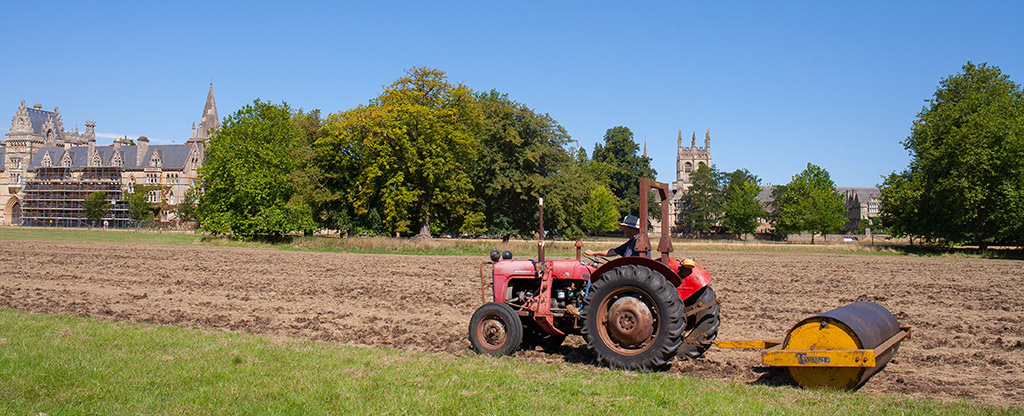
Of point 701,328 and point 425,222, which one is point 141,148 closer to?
point 425,222

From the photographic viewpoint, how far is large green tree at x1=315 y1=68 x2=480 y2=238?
4119 cm

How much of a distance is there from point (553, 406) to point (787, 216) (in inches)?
2886

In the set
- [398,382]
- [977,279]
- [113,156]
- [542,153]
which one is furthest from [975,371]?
[113,156]

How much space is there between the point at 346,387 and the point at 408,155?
35.0 metres

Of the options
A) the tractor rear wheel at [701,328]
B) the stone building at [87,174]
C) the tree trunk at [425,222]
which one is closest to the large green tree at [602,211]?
the tree trunk at [425,222]

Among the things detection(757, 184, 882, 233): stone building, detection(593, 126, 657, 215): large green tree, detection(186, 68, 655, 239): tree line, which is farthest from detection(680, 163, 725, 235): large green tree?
detection(186, 68, 655, 239): tree line

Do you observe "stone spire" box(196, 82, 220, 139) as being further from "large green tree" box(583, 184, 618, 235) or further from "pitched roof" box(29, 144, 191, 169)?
"large green tree" box(583, 184, 618, 235)

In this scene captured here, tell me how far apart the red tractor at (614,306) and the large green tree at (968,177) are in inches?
1478

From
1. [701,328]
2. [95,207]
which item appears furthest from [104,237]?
[701,328]

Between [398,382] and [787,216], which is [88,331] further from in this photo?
[787,216]

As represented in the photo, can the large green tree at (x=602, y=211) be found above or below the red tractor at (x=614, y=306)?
above

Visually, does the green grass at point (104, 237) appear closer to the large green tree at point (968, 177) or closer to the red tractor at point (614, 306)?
the red tractor at point (614, 306)

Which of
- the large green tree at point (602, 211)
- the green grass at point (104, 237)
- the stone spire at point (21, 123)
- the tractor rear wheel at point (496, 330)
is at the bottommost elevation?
the tractor rear wheel at point (496, 330)

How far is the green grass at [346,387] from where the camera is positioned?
5.73m
